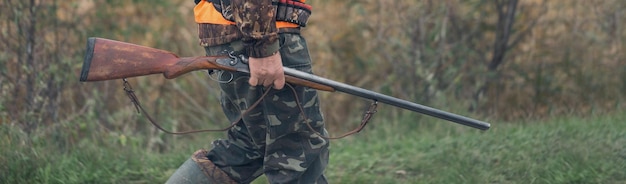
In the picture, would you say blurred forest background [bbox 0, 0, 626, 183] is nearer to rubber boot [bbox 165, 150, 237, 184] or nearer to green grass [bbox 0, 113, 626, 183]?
green grass [bbox 0, 113, 626, 183]

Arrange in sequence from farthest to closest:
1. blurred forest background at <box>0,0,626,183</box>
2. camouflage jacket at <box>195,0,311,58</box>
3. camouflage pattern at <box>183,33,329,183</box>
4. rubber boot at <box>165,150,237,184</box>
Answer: blurred forest background at <box>0,0,626,183</box>, rubber boot at <box>165,150,237,184</box>, camouflage pattern at <box>183,33,329,183</box>, camouflage jacket at <box>195,0,311,58</box>

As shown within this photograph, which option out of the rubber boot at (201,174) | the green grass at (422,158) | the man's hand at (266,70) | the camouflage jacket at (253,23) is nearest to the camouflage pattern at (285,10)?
the camouflage jacket at (253,23)

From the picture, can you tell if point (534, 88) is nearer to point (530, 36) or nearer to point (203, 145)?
point (530, 36)

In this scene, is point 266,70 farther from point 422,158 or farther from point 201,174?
point 422,158

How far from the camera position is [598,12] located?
26.4 feet

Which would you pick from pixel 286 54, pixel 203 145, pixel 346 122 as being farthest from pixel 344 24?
pixel 286 54

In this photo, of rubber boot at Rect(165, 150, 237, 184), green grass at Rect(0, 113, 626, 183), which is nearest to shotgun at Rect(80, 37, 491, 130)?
rubber boot at Rect(165, 150, 237, 184)

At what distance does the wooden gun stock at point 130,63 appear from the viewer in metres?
3.66

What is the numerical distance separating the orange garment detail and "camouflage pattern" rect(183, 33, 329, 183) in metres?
0.04

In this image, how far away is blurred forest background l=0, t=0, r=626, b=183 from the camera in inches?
290

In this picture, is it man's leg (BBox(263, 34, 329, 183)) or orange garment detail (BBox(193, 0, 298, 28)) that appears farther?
man's leg (BBox(263, 34, 329, 183))

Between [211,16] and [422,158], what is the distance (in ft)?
7.06

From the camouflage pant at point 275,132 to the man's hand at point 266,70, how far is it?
0.11m

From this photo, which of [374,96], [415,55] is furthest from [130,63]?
[415,55]
